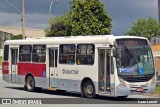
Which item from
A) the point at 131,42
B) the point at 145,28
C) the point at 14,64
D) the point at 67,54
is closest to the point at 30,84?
the point at 14,64

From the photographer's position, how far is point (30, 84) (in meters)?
25.6

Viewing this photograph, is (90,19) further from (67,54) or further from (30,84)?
(67,54)

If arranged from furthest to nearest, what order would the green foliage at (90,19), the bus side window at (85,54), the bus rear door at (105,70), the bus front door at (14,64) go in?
the green foliage at (90,19), the bus front door at (14,64), the bus side window at (85,54), the bus rear door at (105,70)

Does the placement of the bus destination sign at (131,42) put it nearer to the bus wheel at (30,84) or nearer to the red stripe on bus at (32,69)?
the red stripe on bus at (32,69)

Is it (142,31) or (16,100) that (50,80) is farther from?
(142,31)

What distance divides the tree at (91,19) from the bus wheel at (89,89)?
946 inches

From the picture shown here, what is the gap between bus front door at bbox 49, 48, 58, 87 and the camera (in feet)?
76.8

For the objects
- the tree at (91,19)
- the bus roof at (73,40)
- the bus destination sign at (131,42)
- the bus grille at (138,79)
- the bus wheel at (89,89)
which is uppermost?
the tree at (91,19)

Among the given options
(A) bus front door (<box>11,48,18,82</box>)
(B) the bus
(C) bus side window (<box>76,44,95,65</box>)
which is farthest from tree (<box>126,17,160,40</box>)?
(C) bus side window (<box>76,44,95,65</box>)

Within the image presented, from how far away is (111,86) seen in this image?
19766 millimetres

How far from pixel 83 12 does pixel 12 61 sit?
19.9 meters

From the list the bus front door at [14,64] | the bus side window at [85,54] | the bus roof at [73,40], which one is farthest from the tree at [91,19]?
the bus side window at [85,54]

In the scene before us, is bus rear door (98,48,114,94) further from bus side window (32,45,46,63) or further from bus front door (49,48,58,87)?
bus side window (32,45,46,63)

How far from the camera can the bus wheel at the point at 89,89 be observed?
20875mm
